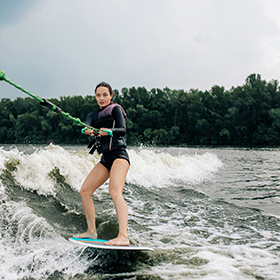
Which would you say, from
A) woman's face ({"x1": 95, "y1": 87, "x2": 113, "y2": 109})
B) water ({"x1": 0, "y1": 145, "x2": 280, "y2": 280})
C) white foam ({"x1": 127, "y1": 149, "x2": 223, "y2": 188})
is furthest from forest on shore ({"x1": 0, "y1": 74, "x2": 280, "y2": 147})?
woman's face ({"x1": 95, "y1": 87, "x2": 113, "y2": 109})

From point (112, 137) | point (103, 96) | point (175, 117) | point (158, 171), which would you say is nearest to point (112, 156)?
point (112, 137)

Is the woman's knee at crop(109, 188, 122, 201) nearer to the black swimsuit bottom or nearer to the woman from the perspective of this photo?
the woman

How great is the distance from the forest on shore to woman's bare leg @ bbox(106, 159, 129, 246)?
6365cm

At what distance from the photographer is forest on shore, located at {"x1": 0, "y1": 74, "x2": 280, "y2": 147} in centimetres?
6819

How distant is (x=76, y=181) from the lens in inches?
279

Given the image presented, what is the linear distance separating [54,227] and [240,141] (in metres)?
67.9

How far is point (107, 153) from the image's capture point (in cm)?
356

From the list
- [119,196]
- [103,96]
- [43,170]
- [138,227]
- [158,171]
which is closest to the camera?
[119,196]

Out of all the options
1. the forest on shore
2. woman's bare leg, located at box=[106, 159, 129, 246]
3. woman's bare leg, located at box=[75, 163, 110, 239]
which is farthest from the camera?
the forest on shore

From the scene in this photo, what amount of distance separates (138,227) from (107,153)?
181 centimetres

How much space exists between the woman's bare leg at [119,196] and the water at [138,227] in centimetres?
33

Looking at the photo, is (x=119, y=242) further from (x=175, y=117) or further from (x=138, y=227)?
(x=175, y=117)

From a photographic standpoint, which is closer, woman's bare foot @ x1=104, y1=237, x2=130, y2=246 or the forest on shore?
woman's bare foot @ x1=104, y1=237, x2=130, y2=246

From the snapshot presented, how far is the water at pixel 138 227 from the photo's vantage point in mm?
3068
